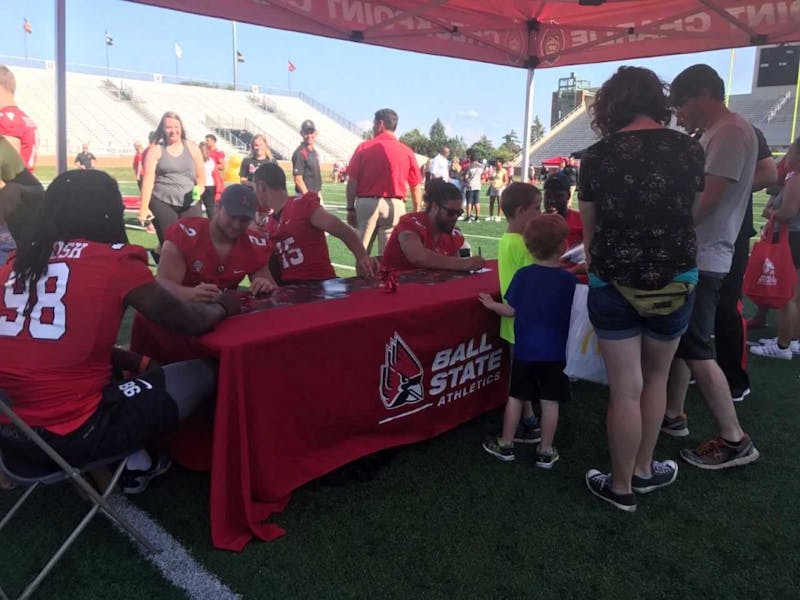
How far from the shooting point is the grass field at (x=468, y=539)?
200 centimetres

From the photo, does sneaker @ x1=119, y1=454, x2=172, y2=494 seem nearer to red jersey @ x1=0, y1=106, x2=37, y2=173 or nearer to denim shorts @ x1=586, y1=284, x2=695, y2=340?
denim shorts @ x1=586, y1=284, x2=695, y2=340

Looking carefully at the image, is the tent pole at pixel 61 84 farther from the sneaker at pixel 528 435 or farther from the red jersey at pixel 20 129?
the sneaker at pixel 528 435

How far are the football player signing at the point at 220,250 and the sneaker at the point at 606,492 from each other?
1.68m

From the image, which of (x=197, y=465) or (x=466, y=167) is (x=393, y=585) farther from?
(x=466, y=167)

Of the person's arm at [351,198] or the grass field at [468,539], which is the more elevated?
the person's arm at [351,198]

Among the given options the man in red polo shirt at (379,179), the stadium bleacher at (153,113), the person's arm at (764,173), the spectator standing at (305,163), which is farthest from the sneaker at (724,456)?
the stadium bleacher at (153,113)

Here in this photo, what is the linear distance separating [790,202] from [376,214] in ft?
10.8

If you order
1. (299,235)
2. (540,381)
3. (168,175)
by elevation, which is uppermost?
(168,175)

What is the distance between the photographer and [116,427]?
2004mm

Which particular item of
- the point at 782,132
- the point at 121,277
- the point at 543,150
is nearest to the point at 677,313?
the point at 121,277

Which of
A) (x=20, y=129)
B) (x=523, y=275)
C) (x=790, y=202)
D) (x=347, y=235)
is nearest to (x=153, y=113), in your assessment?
(x=20, y=129)

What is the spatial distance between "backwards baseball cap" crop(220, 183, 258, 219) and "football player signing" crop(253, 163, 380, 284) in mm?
748

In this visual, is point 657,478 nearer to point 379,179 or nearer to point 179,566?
point 179,566

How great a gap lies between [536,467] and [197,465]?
1.51 metres
